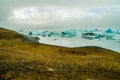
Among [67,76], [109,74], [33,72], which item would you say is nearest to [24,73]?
[33,72]

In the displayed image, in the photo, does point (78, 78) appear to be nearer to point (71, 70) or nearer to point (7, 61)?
point (71, 70)

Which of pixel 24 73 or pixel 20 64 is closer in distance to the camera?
pixel 24 73

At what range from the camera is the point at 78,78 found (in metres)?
21.1

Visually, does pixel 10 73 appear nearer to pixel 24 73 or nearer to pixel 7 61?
pixel 24 73

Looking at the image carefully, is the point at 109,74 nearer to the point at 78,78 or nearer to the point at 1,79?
the point at 78,78

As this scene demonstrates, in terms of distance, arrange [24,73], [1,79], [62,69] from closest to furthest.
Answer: [1,79]
[24,73]
[62,69]

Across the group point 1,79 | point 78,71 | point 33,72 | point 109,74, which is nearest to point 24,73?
point 33,72

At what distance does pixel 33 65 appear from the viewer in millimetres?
23594

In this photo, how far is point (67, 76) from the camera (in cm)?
2120

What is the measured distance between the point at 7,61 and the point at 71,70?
6166 mm

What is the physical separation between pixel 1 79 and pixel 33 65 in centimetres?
491

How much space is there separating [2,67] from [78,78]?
21.6 ft

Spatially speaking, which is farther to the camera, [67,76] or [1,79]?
[67,76]

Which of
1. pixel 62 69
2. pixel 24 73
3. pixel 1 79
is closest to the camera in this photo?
pixel 1 79
